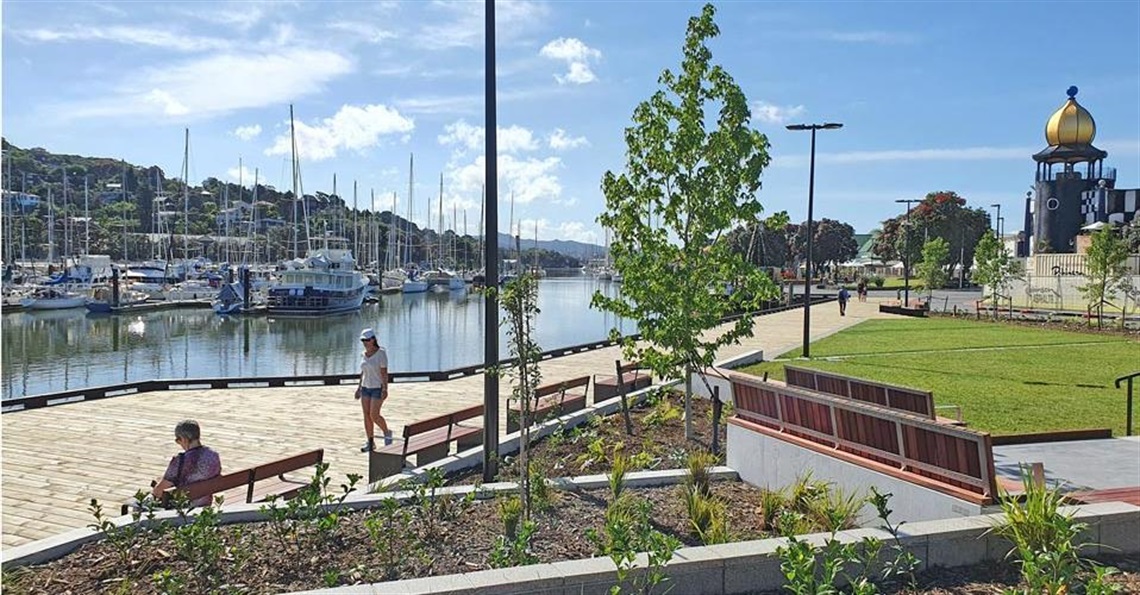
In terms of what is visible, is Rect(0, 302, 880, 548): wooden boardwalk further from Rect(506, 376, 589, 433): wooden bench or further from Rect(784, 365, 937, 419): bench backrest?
Rect(784, 365, 937, 419): bench backrest

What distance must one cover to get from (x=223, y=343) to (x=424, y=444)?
134ft

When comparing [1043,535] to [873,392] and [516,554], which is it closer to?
[516,554]

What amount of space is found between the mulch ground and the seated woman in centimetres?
112

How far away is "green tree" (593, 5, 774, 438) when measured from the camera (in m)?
10.5

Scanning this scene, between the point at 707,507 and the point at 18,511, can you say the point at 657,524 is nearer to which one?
the point at 707,507

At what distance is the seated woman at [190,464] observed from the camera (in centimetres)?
690

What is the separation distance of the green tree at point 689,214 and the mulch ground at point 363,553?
146 inches

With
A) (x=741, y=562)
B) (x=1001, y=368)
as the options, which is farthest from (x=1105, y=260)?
(x=741, y=562)

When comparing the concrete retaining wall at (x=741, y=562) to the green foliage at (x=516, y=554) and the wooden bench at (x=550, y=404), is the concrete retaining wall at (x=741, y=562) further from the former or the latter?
the wooden bench at (x=550, y=404)

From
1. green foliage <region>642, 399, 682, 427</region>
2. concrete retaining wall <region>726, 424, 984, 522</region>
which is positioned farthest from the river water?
concrete retaining wall <region>726, 424, 984, 522</region>

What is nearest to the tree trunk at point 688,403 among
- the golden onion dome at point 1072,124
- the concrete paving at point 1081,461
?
the concrete paving at point 1081,461

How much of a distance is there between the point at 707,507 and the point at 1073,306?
4678 centimetres

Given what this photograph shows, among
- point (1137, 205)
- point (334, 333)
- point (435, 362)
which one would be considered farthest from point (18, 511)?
point (1137, 205)

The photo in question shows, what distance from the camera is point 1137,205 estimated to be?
67062mm
